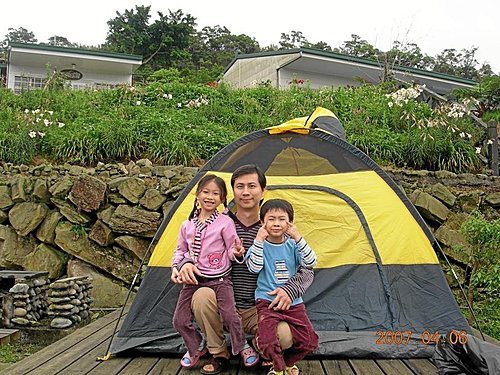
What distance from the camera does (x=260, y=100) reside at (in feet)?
34.1

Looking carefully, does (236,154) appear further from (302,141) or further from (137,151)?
(137,151)

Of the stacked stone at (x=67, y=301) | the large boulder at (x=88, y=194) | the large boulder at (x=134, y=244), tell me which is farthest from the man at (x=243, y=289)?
the large boulder at (x=88, y=194)

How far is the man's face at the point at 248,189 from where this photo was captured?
3064 mm

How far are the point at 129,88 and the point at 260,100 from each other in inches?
98.8

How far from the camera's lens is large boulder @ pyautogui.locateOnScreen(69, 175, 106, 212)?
6.50 meters

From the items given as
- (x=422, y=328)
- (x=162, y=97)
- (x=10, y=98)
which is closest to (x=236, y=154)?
(x=422, y=328)

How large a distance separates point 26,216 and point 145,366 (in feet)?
13.9

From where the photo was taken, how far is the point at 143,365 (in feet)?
10.1

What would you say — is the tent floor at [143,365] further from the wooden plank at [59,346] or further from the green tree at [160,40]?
the green tree at [160,40]

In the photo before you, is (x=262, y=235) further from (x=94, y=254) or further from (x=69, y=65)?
(x=69, y=65)

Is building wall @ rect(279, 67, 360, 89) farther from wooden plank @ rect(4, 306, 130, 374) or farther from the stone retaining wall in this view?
wooden plank @ rect(4, 306, 130, 374)

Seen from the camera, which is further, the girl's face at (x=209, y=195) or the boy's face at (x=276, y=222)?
the girl's face at (x=209, y=195)

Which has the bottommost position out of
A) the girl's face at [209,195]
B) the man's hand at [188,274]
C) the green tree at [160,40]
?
the man's hand at [188,274]
